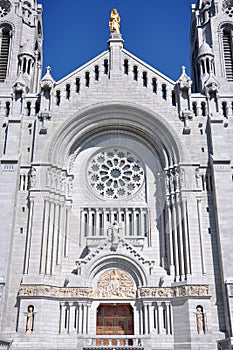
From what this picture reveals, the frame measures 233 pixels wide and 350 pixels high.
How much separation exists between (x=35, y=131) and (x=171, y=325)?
12.8m

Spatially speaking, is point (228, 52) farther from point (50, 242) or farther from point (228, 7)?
point (50, 242)

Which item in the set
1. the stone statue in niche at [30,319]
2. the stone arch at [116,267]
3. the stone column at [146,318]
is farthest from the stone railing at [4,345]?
the stone column at [146,318]

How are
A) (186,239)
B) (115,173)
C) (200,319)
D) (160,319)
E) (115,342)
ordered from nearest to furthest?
1. (115,342)
2. (200,319)
3. (160,319)
4. (186,239)
5. (115,173)

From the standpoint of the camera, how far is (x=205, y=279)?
69.8 ft

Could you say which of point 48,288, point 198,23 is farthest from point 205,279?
point 198,23

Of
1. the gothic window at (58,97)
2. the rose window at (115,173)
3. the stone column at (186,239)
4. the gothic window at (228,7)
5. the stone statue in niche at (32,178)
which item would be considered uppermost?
the gothic window at (228,7)

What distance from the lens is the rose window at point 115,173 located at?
25.3 metres

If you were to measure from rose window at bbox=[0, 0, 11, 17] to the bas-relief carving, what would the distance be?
19585mm

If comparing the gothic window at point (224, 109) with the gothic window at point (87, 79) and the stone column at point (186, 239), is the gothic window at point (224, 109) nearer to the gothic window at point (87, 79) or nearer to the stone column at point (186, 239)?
the stone column at point (186, 239)

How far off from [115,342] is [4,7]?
77.4 feet

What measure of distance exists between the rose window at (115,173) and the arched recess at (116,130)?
128 cm

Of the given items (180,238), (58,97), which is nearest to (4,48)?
(58,97)

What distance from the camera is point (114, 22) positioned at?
95.3ft

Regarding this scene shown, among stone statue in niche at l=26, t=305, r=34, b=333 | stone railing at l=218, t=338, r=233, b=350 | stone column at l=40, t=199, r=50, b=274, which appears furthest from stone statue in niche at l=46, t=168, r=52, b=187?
stone railing at l=218, t=338, r=233, b=350
